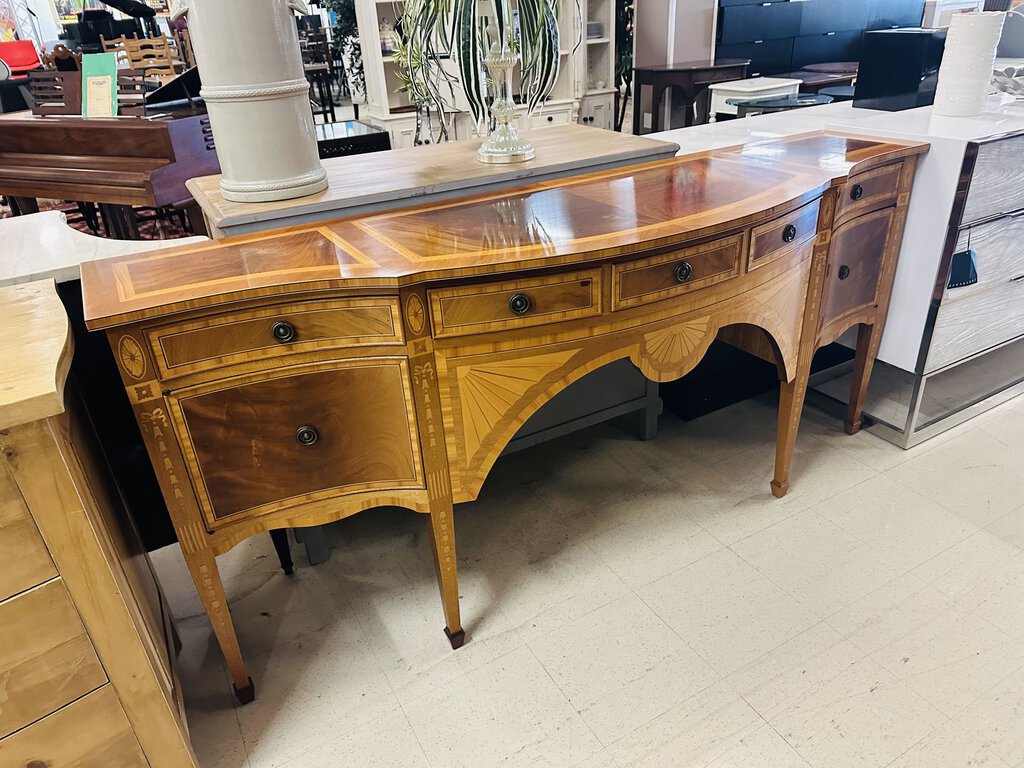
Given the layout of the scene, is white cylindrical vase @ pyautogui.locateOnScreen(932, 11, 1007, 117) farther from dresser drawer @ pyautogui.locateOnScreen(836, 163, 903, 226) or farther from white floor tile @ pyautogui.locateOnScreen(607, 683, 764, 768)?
white floor tile @ pyautogui.locateOnScreen(607, 683, 764, 768)

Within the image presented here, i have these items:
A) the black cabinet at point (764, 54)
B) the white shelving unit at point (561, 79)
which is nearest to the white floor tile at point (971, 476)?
the white shelving unit at point (561, 79)

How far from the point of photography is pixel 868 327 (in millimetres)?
1909

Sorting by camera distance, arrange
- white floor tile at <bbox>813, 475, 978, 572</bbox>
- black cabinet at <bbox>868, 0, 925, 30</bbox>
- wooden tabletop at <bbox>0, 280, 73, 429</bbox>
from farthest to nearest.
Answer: black cabinet at <bbox>868, 0, 925, 30</bbox> → white floor tile at <bbox>813, 475, 978, 572</bbox> → wooden tabletop at <bbox>0, 280, 73, 429</bbox>

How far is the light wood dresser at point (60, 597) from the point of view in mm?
866

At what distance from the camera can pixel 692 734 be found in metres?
1.24

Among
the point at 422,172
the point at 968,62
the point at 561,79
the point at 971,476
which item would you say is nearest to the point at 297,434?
the point at 422,172

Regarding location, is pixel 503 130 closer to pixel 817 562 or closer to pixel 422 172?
pixel 422 172

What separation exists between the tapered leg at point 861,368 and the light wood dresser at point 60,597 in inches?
73.0

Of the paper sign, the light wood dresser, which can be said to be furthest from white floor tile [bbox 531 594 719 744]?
the paper sign

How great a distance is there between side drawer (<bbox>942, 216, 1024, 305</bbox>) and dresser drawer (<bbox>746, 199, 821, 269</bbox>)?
56cm

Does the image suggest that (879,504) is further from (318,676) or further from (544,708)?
(318,676)

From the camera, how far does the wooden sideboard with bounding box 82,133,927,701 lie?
1.05 m

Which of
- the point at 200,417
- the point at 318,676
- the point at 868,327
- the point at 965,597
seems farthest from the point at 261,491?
the point at 868,327

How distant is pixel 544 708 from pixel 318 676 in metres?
0.46
